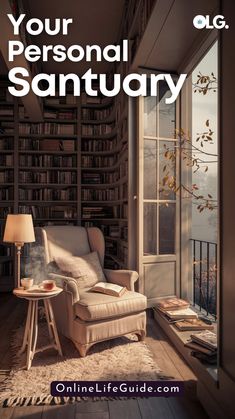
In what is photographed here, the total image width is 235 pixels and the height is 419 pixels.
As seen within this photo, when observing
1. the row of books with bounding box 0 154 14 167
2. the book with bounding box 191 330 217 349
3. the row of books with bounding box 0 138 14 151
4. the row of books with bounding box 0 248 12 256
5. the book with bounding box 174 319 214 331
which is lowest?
the book with bounding box 174 319 214 331

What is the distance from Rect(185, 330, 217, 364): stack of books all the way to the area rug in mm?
300

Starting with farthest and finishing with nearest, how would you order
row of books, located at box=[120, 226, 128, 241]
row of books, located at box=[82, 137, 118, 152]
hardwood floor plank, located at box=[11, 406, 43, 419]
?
row of books, located at box=[82, 137, 118, 152], row of books, located at box=[120, 226, 128, 241], hardwood floor plank, located at box=[11, 406, 43, 419]

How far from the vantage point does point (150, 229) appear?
3.53 metres

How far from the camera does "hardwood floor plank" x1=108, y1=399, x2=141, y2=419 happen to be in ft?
5.79

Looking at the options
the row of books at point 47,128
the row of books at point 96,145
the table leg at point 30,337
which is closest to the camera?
the table leg at point 30,337

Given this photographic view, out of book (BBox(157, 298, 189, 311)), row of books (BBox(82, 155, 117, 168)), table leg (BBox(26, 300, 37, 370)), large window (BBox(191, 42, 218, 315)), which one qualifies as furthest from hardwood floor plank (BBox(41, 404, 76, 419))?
row of books (BBox(82, 155, 117, 168))

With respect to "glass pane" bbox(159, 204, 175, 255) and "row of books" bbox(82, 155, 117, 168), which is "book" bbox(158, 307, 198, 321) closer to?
"glass pane" bbox(159, 204, 175, 255)

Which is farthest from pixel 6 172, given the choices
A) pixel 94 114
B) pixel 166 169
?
pixel 166 169

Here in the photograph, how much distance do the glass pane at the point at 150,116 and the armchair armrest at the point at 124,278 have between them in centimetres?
150

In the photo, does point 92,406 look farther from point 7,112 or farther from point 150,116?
point 7,112

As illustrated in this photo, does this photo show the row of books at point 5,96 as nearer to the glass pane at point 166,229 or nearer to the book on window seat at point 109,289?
the glass pane at point 166,229

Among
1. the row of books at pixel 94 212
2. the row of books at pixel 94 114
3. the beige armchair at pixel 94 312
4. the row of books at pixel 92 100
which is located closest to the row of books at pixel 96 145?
the row of books at pixel 94 114

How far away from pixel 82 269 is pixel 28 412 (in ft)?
4.45

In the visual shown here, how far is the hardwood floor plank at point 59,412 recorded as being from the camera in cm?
175
